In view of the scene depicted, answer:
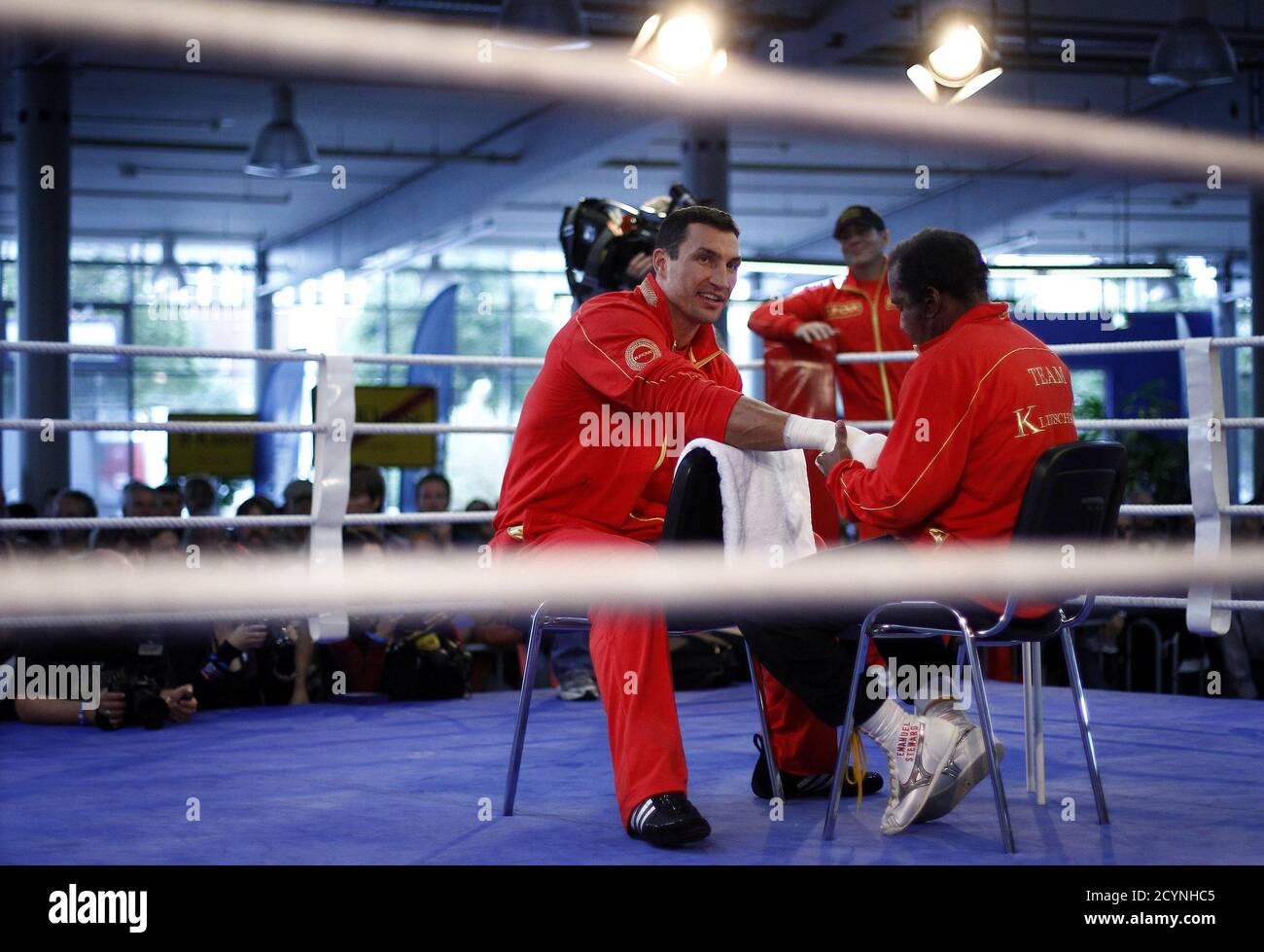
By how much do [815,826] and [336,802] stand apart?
757 mm

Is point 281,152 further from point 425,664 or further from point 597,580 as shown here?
point 597,580

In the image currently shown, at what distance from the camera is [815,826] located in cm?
204

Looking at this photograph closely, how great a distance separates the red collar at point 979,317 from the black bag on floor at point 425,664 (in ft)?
5.72

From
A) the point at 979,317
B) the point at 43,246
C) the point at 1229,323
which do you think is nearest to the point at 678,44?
the point at 979,317

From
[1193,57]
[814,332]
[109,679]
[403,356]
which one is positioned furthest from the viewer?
[1193,57]

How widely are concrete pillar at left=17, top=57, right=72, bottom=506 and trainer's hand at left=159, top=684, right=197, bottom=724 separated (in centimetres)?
455

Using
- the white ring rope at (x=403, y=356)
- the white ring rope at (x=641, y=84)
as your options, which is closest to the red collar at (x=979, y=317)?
the white ring rope at (x=403, y=356)

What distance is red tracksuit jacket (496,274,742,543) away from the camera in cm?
213

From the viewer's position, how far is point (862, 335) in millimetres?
3684

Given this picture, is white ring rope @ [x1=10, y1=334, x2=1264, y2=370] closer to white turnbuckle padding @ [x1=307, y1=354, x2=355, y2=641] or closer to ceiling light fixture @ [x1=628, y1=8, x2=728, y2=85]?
white turnbuckle padding @ [x1=307, y1=354, x2=355, y2=641]

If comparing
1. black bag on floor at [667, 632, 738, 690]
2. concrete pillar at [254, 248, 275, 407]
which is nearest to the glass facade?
concrete pillar at [254, 248, 275, 407]

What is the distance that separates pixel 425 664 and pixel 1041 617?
186cm
